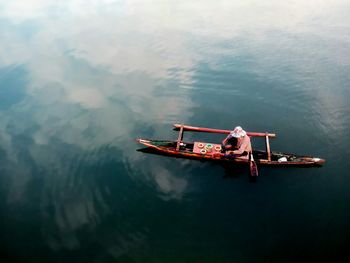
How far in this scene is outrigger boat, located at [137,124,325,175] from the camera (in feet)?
45.3

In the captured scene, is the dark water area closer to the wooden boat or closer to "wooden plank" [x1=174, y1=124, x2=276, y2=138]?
the wooden boat

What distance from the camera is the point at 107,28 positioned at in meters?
30.0

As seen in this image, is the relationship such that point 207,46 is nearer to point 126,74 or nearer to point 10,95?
point 126,74

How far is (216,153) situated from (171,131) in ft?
13.1

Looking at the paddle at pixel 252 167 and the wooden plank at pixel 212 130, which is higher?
the wooden plank at pixel 212 130

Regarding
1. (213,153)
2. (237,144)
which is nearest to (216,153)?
(213,153)

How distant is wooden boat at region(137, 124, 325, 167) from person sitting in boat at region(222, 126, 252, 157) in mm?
276

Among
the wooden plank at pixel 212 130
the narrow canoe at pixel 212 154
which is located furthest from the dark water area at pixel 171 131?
the wooden plank at pixel 212 130

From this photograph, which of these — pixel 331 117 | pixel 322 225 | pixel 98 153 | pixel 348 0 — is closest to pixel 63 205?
pixel 98 153

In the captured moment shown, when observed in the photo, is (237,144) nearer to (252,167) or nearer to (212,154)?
(212,154)

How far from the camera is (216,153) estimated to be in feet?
46.4

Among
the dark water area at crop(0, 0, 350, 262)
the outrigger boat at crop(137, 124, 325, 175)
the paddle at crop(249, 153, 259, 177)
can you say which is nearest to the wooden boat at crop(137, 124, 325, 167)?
the outrigger boat at crop(137, 124, 325, 175)

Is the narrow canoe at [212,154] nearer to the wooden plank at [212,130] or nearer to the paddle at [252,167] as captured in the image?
the paddle at [252,167]

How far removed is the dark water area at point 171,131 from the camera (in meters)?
12.1
